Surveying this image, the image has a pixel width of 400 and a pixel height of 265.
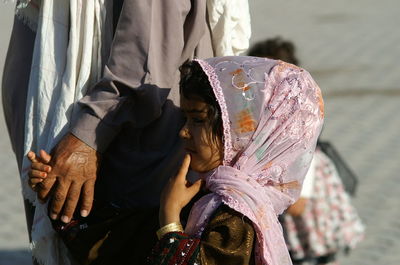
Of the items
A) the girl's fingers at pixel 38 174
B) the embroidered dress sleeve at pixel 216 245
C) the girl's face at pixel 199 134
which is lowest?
the embroidered dress sleeve at pixel 216 245

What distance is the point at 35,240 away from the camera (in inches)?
114

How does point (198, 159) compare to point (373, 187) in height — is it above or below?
above

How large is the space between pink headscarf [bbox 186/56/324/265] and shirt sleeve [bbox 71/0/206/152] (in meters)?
0.20

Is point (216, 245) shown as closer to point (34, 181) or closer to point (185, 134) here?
point (185, 134)

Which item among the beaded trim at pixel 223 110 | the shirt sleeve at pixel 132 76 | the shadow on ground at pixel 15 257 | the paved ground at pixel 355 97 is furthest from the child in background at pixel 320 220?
the beaded trim at pixel 223 110

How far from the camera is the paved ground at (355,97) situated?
602 centimetres

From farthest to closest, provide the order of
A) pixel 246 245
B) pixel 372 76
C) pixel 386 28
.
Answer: pixel 386 28, pixel 372 76, pixel 246 245

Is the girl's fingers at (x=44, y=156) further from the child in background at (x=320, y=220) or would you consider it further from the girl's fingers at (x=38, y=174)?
the child in background at (x=320, y=220)

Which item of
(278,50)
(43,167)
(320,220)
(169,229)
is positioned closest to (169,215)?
(169,229)

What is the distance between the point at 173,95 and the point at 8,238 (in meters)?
3.36

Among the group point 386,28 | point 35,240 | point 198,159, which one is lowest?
point 386,28

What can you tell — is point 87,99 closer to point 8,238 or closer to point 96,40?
point 96,40

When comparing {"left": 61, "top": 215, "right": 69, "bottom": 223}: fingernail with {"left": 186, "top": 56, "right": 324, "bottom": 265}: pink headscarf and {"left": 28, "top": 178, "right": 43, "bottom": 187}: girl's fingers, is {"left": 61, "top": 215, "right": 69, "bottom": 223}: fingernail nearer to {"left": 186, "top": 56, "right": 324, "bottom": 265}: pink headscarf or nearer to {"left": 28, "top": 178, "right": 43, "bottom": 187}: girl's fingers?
{"left": 28, "top": 178, "right": 43, "bottom": 187}: girl's fingers

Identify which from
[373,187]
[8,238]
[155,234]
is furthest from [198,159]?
[373,187]
